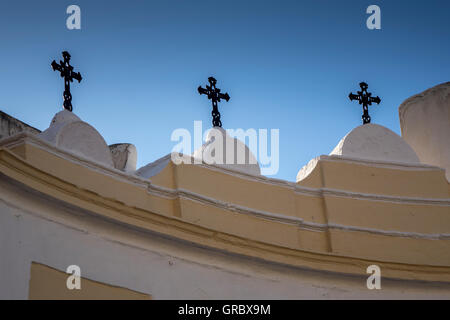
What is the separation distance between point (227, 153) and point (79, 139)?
6.48 feet

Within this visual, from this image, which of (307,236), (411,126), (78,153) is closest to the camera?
(78,153)

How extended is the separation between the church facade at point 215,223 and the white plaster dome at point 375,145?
0.06 ft

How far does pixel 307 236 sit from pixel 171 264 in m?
2.20

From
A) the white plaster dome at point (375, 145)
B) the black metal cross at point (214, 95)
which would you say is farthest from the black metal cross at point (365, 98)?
the black metal cross at point (214, 95)

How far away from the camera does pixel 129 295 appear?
10.5m

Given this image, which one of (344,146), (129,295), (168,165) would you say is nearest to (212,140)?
(168,165)

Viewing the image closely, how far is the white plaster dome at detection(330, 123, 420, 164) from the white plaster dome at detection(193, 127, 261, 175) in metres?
1.56

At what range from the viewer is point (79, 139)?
11758 millimetres

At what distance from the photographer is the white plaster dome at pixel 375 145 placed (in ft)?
45.1
